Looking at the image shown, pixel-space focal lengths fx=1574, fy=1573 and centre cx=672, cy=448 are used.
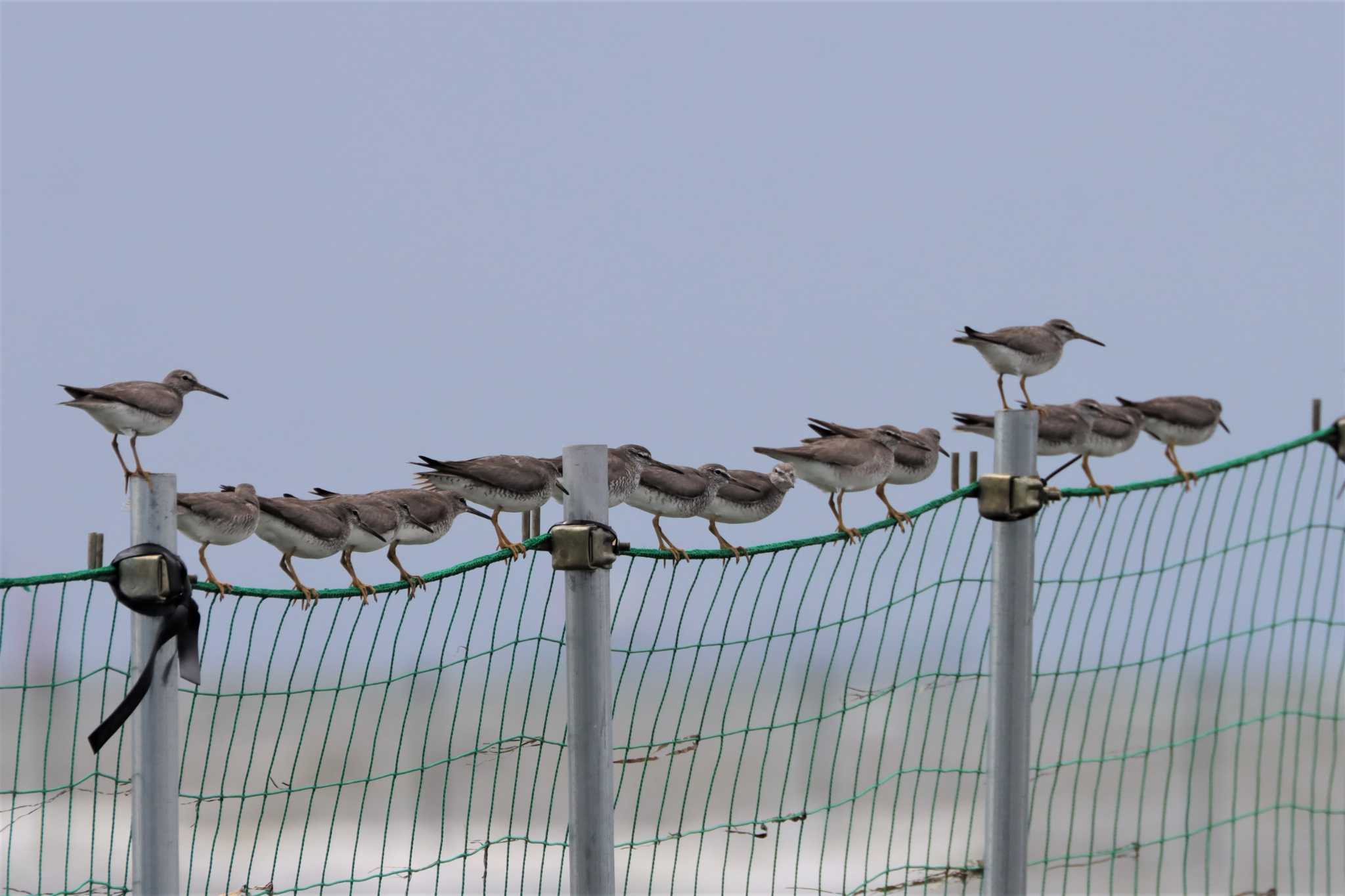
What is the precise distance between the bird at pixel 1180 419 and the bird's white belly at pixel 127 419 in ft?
16.7

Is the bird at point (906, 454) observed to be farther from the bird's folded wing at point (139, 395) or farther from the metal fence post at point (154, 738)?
the metal fence post at point (154, 738)

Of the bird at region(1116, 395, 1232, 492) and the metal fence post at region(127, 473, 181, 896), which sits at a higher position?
the bird at region(1116, 395, 1232, 492)

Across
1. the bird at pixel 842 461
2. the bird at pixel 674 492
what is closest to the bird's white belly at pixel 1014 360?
the bird at pixel 842 461

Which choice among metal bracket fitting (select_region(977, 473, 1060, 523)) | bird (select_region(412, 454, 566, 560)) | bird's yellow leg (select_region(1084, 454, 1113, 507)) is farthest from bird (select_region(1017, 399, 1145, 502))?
bird (select_region(412, 454, 566, 560))

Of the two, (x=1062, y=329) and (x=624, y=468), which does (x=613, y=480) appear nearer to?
(x=624, y=468)

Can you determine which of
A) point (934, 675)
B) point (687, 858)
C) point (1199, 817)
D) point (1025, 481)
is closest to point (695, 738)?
point (934, 675)

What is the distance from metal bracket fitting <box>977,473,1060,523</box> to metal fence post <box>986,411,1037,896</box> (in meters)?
0.04

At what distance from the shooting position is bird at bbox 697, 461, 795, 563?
6.50 m

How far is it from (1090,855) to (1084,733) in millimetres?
519

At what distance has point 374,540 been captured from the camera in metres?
6.03

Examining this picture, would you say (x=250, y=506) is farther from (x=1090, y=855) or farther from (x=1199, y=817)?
(x=1199, y=817)

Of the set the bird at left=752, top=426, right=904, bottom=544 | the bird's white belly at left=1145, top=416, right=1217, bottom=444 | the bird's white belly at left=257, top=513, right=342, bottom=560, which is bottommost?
the bird's white belly at left=257, top=513, right=342, bottom=560

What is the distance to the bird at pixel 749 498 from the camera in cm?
650

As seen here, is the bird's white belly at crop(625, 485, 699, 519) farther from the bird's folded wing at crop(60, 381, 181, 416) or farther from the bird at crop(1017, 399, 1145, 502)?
the bird at crop(1017, 399, 1145, 502)
